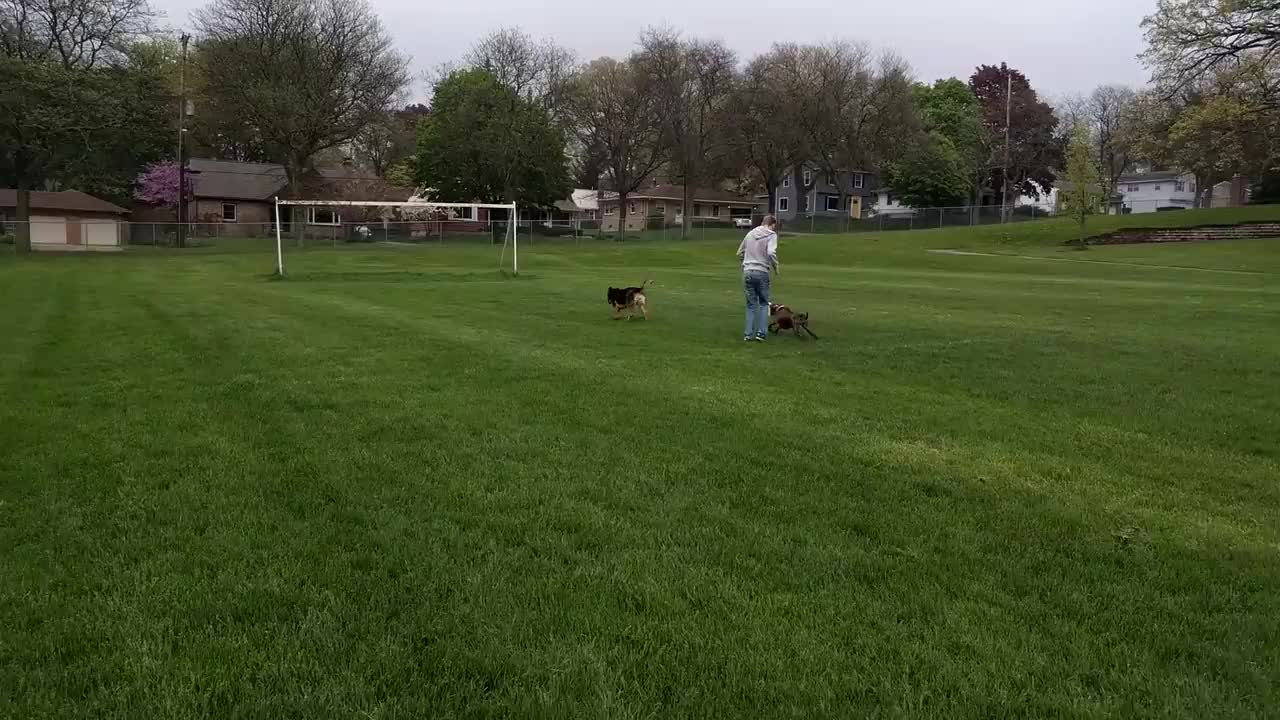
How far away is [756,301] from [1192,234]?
4305 centimetres

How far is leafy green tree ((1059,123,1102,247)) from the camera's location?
4356 centimetres

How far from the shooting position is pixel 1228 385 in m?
8.46

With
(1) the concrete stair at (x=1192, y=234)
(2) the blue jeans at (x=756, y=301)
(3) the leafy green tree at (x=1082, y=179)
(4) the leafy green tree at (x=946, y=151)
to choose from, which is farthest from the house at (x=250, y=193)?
(2) the blue jeans at (x=756, y=301)

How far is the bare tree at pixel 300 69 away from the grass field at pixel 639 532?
121 feet

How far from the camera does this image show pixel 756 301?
11.9 metres

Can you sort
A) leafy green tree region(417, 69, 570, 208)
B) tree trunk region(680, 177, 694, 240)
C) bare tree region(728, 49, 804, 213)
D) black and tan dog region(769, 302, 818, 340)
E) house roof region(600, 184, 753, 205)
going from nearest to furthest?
1. black and tan dog region(769, 302, 818, 340)
2. leafy green tree region(417, 69, 570, 208)
3. tree trunk region(680, 177, 694, 240)
4. bare tree region(728, 49, 804, 213)
5. house roof region(600, 184, 753, 205)

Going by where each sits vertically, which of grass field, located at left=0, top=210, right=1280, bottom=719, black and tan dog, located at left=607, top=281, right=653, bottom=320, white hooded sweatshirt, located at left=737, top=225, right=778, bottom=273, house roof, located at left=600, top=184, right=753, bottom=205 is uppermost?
house roof, located at left=600, top=184, right=753, bottom=205

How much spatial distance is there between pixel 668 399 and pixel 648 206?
7307cm

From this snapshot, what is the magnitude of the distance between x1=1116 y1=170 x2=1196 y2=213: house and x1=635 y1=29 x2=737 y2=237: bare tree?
161ft

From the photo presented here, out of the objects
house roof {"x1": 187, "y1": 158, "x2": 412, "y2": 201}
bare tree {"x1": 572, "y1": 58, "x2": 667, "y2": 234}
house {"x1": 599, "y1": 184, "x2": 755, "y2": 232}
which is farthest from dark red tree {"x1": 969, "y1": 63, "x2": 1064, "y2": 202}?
house roof {"x1": 187, "y1": 158, "x2": 412, "y2": 201}

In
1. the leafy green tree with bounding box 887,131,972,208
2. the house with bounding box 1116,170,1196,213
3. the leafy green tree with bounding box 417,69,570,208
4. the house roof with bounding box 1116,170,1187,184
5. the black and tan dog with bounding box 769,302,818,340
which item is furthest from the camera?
the house roof with bounding box 1116,170,1187,184

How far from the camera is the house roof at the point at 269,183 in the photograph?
176 ft

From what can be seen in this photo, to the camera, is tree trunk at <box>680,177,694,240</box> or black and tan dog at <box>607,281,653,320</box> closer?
black and tan dog at <box>607,281,653,320</box>

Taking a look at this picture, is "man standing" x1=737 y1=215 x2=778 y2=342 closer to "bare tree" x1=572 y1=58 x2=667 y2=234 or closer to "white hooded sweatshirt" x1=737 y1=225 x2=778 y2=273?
"white hooded sweatshirt" x1=737 y1=225 x2=778 y2=273
